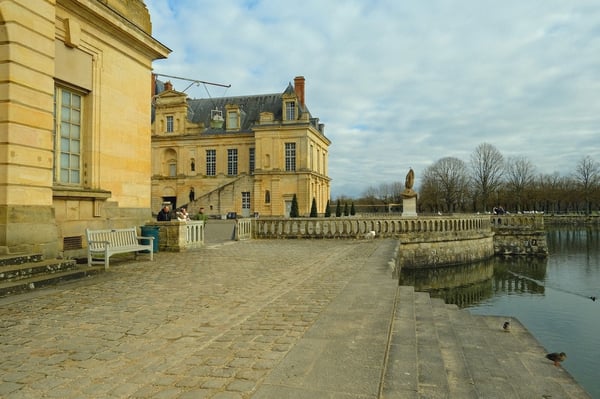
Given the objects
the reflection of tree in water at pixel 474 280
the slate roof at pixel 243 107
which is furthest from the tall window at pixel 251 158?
the reflection of tree in water at pixel 474 280

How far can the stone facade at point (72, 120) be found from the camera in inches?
264

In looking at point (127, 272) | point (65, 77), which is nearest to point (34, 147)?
point (65, 77)

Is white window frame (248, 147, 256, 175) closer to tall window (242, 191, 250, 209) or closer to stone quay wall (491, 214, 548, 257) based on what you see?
tall window (242, 191, 250, 209)

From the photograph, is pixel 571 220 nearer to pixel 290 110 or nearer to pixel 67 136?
pixel 290 110

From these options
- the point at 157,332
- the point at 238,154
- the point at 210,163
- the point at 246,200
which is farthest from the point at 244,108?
the point at 157,332

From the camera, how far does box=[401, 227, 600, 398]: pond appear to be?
860cm

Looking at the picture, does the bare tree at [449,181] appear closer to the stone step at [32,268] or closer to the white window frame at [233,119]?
the white window frame at [233,119]

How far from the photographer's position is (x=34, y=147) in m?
7.05

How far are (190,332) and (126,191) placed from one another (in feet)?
24.4

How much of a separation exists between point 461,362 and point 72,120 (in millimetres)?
8974

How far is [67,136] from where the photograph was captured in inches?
348

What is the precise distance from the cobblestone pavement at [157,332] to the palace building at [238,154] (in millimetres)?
32602

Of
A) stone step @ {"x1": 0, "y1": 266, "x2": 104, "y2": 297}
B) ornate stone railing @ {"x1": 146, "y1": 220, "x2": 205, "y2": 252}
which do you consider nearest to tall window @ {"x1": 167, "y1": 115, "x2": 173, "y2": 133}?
ornate stone railing @ {"x1": 146, "y1": 220, "x2": 205, "y2": 252}

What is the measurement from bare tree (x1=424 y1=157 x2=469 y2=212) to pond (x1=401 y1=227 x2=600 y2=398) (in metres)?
29.0
